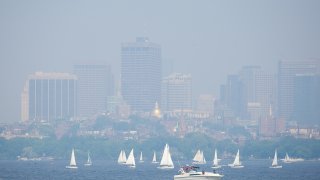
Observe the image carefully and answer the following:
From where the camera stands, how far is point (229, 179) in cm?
16362

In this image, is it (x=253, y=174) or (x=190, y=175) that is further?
(x=253, y=174)

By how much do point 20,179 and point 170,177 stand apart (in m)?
19.6

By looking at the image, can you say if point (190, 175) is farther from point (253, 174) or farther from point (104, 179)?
point (253, 174)

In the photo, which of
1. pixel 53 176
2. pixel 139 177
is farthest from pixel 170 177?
pixel 53 176

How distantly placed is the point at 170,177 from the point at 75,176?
1344 cm

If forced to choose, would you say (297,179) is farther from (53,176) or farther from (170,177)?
(53,176)

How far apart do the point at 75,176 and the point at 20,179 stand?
13401mm

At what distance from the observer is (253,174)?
18300 centimetres

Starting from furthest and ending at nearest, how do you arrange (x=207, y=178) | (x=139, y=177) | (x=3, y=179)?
(x=139, y=177) < (x=3, y=179) < (x=207, y=178)

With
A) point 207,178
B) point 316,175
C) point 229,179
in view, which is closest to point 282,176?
point 316,175

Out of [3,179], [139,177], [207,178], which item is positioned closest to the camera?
[207,178]

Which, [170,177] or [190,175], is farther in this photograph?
[170,177]

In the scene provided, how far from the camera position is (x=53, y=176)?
172875mm

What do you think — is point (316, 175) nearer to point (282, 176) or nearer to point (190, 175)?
point (282, 176)
